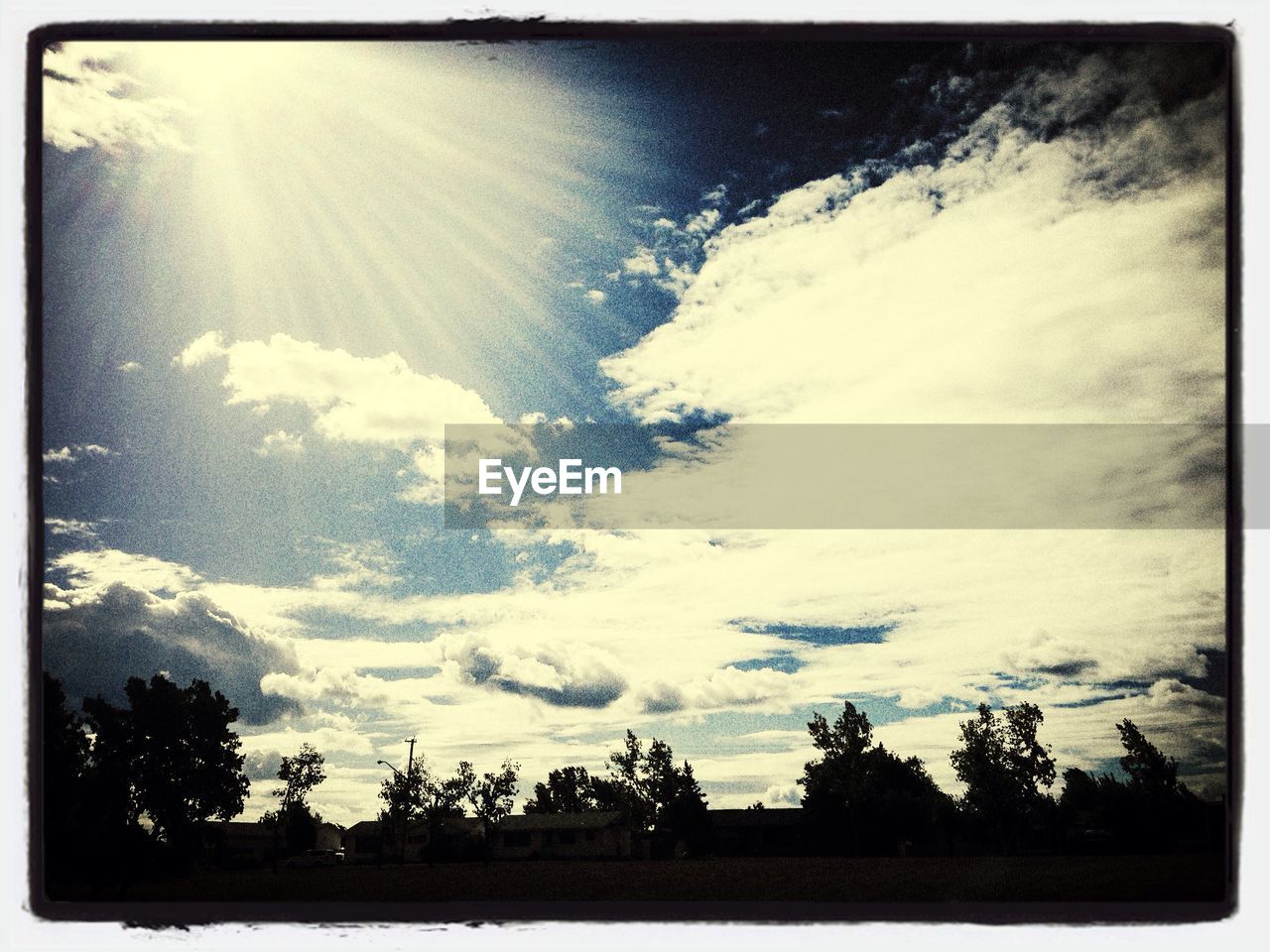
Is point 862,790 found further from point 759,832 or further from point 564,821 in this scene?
point 564,821

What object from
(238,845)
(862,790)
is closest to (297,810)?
(238,845)

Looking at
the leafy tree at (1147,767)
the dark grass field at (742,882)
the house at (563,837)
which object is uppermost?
the leafy tree at (1147,767)

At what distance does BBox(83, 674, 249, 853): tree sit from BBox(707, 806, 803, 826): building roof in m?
3.79

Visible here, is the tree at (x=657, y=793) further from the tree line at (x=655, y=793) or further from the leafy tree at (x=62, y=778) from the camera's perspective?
the leafy tree at (x=62, y=778)

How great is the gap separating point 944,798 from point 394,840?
4.48m

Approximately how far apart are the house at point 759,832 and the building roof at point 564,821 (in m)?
0.83

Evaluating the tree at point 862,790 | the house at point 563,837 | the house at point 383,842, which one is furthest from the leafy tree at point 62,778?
the tree at point 862,790

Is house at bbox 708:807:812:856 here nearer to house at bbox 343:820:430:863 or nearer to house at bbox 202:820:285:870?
house at bbox 343:820:430:863

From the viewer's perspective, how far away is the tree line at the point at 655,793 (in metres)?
7.32

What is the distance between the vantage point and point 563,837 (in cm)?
785

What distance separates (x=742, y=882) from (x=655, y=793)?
1231 millimetres

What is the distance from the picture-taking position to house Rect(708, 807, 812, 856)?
763cm

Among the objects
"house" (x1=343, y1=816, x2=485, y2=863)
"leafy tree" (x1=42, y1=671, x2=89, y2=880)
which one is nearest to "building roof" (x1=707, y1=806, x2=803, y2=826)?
"house" (x1=343, y1=816, x2=485, y2=863)

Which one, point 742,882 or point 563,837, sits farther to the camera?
point 563,837
